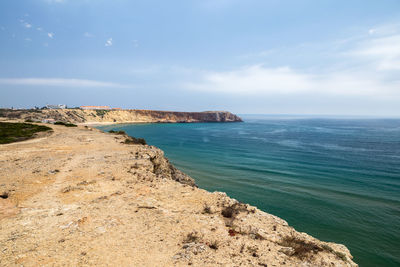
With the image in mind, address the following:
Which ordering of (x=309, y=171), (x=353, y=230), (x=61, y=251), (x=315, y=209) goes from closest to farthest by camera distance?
(x=61, y=251)
(x=353, y=230)
(x=315, y=209)
(x=309, y=171)

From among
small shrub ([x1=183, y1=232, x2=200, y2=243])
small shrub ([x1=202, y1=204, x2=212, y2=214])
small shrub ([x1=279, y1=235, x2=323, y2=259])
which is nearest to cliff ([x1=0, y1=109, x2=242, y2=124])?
small shrub ([x1=202, y1=204, x2=212, y2=214])

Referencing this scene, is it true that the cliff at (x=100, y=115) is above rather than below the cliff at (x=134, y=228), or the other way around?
above

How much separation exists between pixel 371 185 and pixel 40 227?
3482cm

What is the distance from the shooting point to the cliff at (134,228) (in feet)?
20.8

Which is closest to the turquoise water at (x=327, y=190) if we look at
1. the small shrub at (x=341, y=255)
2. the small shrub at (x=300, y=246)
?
the small shrub at (x=341, y=255)

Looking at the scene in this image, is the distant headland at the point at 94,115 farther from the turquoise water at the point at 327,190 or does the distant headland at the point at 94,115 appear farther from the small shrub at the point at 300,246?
the small shrub at the point at 300,246

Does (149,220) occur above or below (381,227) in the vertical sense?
above

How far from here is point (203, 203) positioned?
34.3ft

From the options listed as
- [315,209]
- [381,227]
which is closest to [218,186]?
[315,209]

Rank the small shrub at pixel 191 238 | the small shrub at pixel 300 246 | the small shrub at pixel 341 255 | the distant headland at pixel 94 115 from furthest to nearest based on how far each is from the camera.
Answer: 1. the distant headland at pixel 94 115
2. the small shrub at pixel 341 255
3. the small shrub at pixel 191 238
4. the small shrub at pixel 300 246

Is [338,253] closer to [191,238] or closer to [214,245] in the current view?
[214,245]

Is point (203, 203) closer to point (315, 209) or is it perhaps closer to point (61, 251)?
point (61, 251)

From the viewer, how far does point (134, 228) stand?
789 cm

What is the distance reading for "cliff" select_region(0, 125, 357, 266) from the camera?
6.33m
